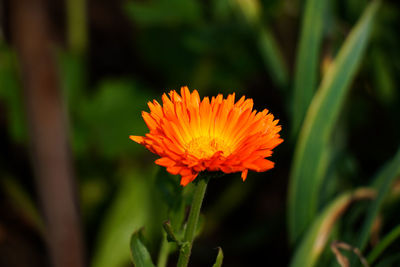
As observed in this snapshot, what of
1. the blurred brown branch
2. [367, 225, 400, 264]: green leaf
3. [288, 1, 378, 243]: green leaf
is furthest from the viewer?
the blurred brown branch

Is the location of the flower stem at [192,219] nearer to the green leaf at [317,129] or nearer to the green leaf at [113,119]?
the green leaf at [317,129]

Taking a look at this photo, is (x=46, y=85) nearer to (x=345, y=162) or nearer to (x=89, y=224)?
(x=89, y=224)

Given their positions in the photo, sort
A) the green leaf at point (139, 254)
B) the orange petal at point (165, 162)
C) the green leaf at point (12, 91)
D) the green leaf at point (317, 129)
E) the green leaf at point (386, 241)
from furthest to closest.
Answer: the green leaf at point (12, 91) < the green leaf at point (317, 129) < the green leaf at point (386, 241) < the green leaf at point (139, 254) < the orange petal at point (165, 162)

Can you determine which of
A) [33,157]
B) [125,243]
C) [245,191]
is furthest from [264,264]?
[33,157]

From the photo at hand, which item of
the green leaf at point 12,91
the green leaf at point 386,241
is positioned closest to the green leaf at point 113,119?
the green leaf at point 12,91

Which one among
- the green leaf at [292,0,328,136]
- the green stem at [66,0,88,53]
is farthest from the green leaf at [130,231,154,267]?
the green stem at [66,0,88,53]

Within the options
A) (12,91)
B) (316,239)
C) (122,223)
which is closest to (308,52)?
(316,239)

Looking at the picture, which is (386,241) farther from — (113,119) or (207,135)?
(113,119)

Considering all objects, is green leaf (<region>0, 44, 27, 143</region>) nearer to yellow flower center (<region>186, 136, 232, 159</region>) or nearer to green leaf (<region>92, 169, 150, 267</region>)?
green leaf (<region>92, 169, 150, 267</region>)
